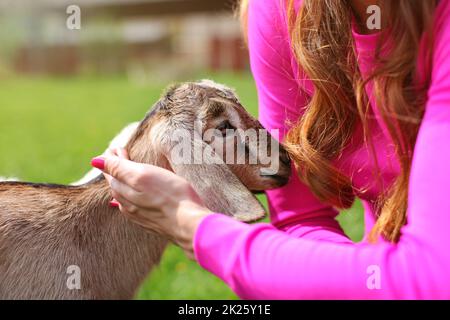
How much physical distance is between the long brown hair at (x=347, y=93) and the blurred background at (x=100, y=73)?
46cm

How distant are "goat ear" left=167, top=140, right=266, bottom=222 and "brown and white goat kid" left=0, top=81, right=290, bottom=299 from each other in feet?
0.04

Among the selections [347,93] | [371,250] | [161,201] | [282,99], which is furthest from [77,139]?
[371,250]

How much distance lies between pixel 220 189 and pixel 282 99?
0.39 metres

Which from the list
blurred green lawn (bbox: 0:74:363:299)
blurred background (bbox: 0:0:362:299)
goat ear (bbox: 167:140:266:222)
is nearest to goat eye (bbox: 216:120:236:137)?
goat ear (bbox: 167:140:266:222)

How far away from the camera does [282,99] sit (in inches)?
76.9

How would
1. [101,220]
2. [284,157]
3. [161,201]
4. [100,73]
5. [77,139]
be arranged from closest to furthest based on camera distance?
[161,201] < [284,157] < [101,220] < [77,139] < [100,73]

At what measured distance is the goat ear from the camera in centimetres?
168

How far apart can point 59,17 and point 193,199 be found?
87.2ft

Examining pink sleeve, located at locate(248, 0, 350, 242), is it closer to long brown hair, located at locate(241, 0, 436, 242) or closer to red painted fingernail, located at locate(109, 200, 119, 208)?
long brown hair, located at locate(241, 0, 436, 242)

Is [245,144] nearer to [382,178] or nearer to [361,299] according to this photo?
[382,178]

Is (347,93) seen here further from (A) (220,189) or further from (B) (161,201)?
(B) (161,201)

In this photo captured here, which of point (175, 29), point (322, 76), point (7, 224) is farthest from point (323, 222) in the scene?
point (175, 29)

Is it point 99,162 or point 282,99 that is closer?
point 99,162

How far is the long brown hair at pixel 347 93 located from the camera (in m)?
1.40
